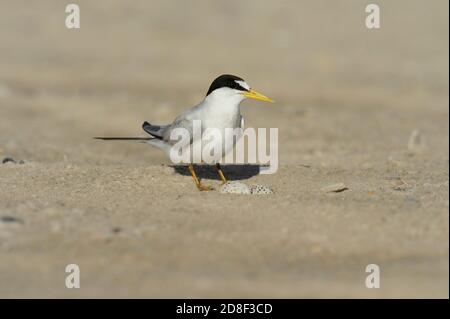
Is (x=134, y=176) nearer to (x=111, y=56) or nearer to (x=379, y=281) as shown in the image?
(x=379, y=281)

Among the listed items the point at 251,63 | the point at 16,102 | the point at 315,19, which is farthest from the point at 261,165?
the point at 315,19

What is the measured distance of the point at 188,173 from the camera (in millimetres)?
6957

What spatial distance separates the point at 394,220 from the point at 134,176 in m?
2.33

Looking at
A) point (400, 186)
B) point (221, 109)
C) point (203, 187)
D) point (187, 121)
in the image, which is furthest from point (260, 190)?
point (400, 186)

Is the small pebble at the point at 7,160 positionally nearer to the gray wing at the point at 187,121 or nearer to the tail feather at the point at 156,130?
the tail feather at the point at 156,130

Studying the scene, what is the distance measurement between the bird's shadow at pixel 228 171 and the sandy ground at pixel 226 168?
55 millimetres

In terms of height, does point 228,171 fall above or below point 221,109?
below

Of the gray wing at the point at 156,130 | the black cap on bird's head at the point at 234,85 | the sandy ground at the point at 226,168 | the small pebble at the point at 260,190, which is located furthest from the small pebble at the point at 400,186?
the gray wing at the point at 156,130

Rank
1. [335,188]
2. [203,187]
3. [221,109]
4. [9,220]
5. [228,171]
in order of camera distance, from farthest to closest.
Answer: [228,171] → [203,187] → [221,109] → [335,188] → [9,220]

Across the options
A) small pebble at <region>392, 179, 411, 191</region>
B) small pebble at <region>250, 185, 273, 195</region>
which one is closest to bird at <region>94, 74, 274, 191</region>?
small pebble at <region>250, 185, 273, 195</region>

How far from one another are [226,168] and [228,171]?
0.16 metres

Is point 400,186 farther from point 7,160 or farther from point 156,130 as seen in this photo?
point 7,160

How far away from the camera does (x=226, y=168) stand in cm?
746
